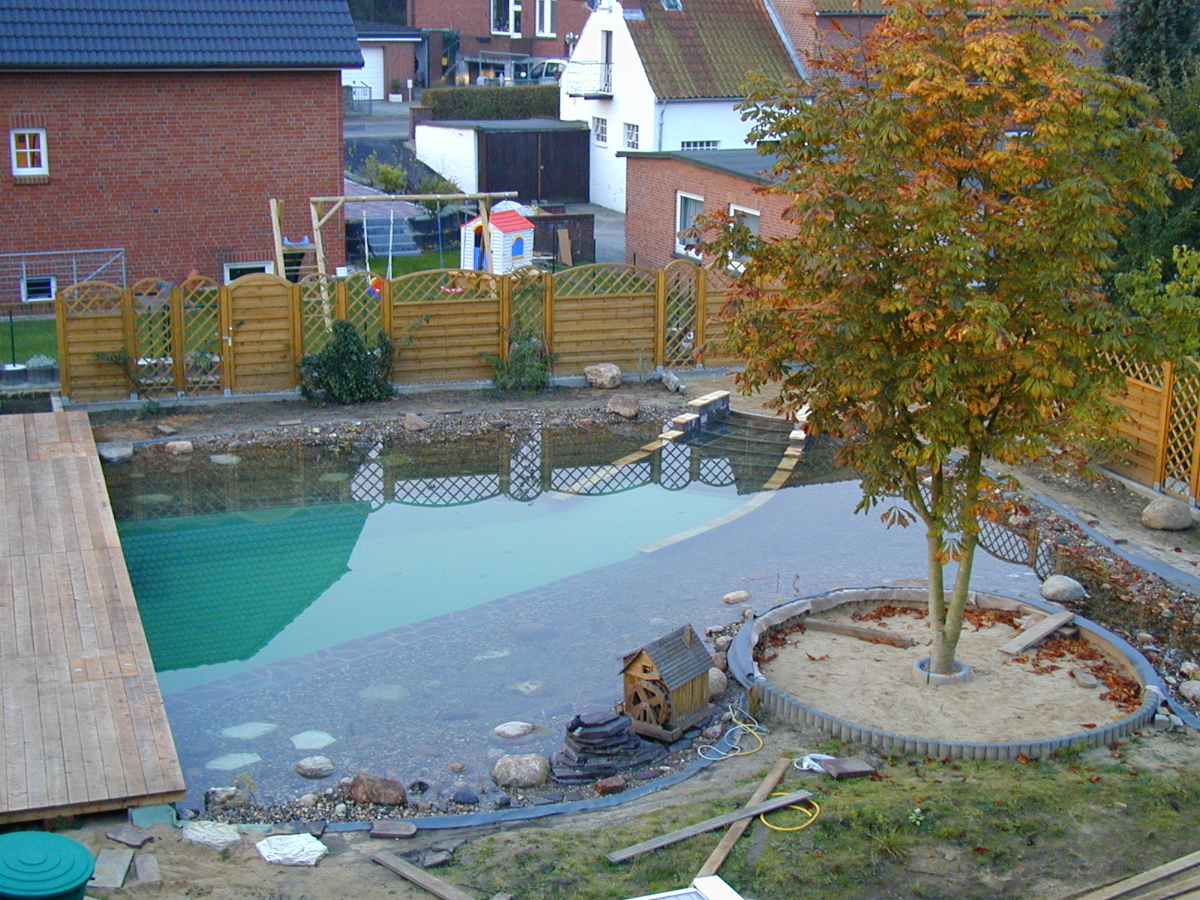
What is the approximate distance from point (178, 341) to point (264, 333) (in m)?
1.19

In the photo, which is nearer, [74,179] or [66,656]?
[66,656]

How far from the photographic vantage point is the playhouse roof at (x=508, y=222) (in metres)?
25.6

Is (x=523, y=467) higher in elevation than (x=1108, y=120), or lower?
lower

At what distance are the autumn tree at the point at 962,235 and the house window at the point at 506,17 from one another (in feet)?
167

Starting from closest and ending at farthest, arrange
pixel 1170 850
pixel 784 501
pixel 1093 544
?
pixel 1170 850, pixel 1093 544, pixel 784 501

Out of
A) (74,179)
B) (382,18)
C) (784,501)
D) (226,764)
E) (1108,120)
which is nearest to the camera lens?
(1108,120)

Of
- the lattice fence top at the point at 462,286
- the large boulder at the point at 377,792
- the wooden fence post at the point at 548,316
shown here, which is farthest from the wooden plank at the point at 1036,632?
the lattice fence top at the point at 462,286

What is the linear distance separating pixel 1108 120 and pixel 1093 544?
6.49m

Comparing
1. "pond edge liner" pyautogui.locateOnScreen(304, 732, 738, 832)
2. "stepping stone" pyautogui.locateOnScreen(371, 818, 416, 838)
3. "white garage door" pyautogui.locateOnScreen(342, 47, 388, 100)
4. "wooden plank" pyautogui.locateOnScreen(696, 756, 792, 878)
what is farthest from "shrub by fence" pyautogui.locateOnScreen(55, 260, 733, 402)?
"white garage door" pyautogui.locateOnScreen(342, 47, 388, 100)

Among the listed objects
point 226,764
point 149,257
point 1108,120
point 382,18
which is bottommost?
point 226,764

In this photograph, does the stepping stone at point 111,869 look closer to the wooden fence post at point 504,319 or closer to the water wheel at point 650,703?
the water wheel at point 650,703

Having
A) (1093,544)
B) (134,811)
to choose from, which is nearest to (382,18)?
(1093,544)

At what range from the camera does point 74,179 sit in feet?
76.7

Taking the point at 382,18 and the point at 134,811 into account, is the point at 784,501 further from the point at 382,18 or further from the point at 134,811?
the point at 382,18
